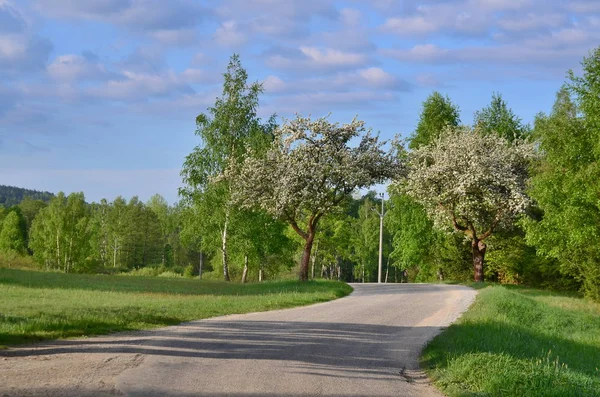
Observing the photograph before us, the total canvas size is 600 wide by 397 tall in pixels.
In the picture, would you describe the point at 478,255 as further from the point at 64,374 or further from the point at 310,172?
the point at 64,374

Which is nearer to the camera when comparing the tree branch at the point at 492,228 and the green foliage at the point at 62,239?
the tree branch at the point at 492,228

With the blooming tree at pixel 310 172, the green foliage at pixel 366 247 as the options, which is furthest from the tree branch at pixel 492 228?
the green foliage at pixel 366 247

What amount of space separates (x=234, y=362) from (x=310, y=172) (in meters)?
25.0

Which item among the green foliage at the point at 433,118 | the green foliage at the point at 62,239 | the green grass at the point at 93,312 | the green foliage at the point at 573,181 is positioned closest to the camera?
the green grass at the point at 93,312

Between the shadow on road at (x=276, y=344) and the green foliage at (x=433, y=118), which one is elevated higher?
the green foliage at (x=433, y=118)

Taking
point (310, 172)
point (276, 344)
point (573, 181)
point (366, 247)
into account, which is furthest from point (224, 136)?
point (366, 247)

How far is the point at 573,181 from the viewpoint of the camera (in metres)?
34.2

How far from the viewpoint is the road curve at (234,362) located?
359 inches

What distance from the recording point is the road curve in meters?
Result: 9.11

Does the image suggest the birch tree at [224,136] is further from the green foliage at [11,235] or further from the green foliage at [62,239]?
the green foliage at [11,235]

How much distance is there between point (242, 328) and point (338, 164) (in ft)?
68.1

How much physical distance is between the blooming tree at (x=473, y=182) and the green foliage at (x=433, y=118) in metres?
8.77

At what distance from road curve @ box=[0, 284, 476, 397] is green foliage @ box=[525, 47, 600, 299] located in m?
18.9

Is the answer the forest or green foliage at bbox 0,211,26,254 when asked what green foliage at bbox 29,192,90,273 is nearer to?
the forest
